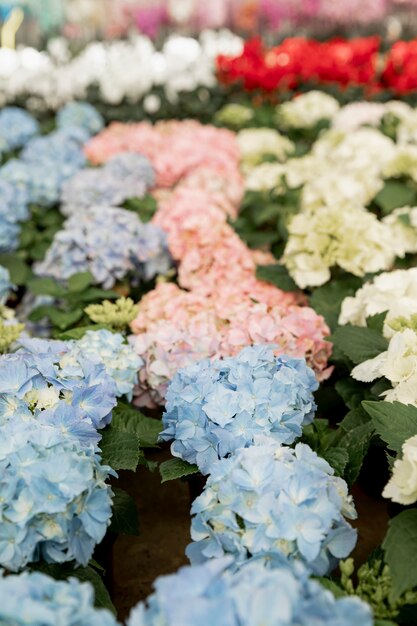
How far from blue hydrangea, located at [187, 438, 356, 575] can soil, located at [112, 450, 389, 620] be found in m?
0.59

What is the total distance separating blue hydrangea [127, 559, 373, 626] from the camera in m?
0.96

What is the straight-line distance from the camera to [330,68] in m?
5.04

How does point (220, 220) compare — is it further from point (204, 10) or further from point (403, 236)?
point (204, 10)

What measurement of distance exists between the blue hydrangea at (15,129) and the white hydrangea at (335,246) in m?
2.08

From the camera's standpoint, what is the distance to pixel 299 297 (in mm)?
2516

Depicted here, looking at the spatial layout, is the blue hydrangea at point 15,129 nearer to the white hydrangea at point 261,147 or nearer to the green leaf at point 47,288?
the white hydrangea at point 261,147

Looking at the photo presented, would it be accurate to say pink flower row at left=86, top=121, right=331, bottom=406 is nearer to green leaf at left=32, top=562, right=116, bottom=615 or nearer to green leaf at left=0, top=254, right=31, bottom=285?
green leaf at left=0, top=254, right=31, bottom=285

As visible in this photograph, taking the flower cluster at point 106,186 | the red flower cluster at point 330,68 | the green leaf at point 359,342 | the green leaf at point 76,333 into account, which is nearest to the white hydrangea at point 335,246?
the green leaf at point 359,342

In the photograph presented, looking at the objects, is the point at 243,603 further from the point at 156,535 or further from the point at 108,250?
the point at 108,250

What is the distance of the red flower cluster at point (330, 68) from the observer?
196 inches

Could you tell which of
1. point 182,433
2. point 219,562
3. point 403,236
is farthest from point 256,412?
point 403,236

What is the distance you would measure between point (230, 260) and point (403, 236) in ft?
1.92

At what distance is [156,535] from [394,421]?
94 centimetres

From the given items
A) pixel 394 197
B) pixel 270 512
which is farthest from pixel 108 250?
pixel 270 512
